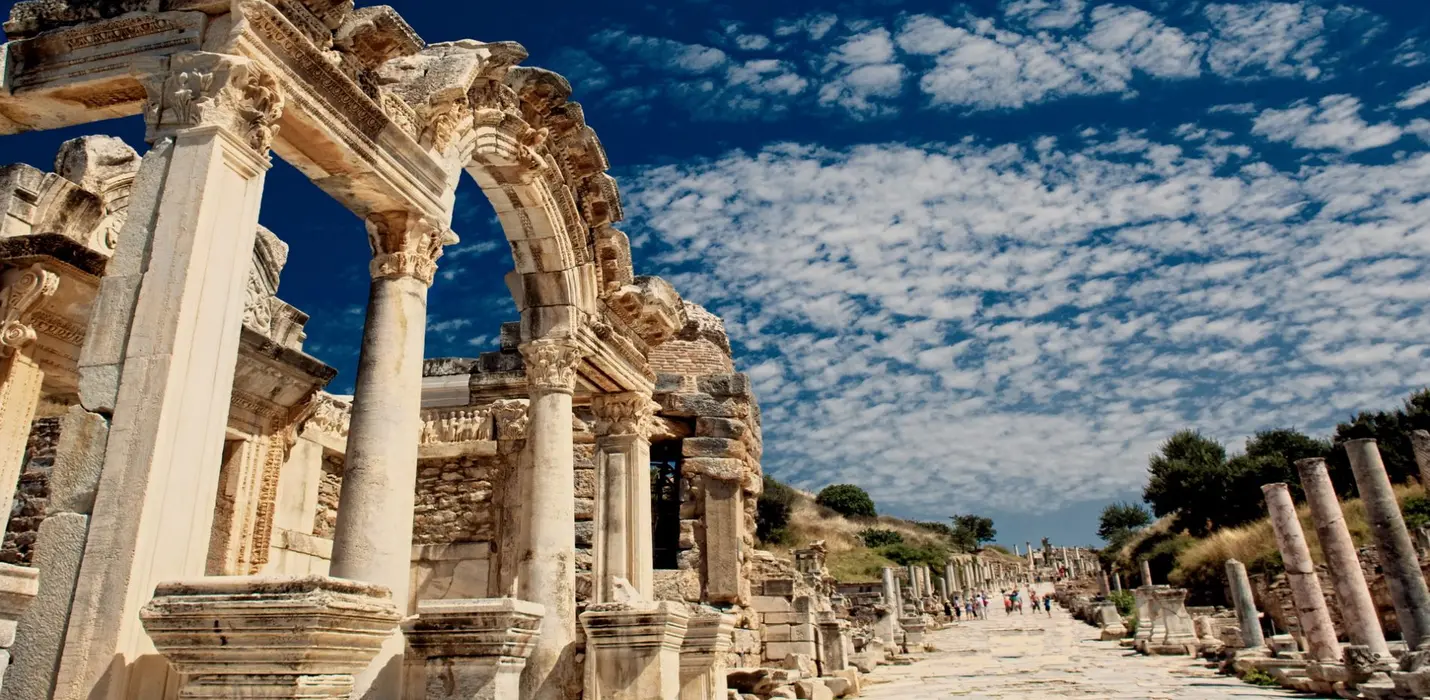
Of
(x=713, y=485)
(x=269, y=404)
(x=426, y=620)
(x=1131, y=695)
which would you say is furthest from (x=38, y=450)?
(x=1131, y=695)

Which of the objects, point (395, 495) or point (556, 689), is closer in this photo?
point (395, 495)

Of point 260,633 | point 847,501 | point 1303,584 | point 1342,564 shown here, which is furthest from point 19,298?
point 847,501

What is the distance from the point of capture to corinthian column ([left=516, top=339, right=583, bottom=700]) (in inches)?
303

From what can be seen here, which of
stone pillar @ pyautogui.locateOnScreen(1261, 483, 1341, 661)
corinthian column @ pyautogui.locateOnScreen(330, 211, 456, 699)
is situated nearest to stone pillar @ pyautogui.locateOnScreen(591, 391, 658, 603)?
corinthian column @ pyautogui.locateOnScreen(330, 211, 456, 699)

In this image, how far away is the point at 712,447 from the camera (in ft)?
45.9

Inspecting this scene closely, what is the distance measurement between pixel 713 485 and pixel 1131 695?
7.54 meters

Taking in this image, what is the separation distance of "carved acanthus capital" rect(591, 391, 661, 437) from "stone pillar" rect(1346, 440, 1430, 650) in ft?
47.5

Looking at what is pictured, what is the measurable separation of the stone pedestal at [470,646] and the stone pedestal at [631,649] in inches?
80.6

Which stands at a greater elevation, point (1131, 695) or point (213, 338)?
point (213, 338)

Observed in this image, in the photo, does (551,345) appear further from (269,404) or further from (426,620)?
(426,620)

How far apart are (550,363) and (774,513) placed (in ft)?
164

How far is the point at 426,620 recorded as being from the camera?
208 inches

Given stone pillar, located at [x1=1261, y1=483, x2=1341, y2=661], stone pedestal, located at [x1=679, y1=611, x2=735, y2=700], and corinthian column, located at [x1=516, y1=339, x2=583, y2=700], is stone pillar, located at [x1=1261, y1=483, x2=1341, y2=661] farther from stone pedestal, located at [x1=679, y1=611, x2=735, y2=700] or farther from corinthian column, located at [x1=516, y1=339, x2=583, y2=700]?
corinthian column, located at [x1=516, y1=339, x2=583, y2=700]

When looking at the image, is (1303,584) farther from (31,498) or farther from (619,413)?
(31,498)
